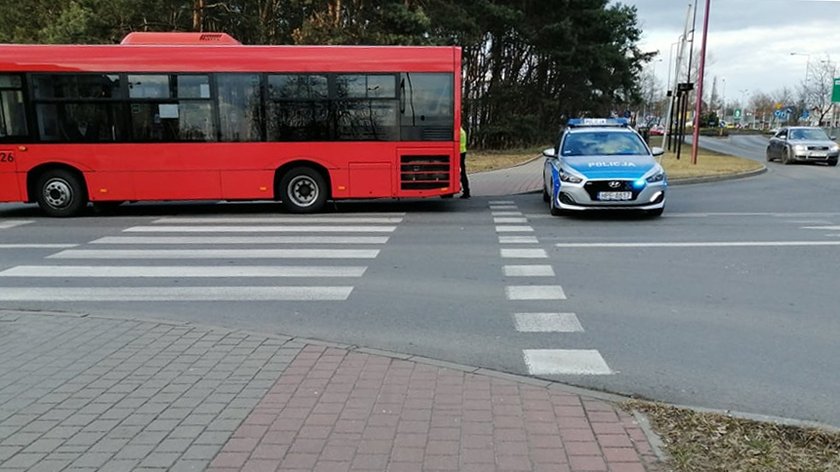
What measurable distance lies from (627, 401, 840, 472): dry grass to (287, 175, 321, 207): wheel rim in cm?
1023

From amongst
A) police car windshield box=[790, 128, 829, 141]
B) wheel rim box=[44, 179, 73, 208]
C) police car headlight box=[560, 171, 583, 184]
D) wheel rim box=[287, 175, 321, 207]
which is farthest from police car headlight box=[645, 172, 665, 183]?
police car windshield box=[790, 128, 829, 141]

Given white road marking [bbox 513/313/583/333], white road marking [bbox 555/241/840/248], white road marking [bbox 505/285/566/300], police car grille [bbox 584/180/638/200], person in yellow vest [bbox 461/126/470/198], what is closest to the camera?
white road marking [bbox 513/313/583/333]

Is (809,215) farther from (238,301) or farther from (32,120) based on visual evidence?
(32,120)

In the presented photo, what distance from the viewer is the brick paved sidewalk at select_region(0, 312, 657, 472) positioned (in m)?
3.41

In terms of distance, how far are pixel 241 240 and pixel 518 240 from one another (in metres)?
4.51

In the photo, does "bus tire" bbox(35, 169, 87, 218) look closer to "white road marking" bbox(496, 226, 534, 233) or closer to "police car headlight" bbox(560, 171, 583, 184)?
"white road marking" bbox(496, 226, 534, 233)

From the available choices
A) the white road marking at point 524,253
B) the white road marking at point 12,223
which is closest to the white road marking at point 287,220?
the white road marking at point 12,223

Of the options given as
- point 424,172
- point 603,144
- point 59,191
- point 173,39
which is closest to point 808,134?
point 603,144

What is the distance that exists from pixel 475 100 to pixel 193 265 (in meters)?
33.0

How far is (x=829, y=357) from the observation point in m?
5.15

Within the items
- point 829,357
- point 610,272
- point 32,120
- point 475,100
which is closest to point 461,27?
point 475,100

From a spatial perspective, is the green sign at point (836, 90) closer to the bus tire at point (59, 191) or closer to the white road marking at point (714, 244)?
the white road marking at point (714, 244)

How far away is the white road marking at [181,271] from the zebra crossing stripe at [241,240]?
6.17 feet

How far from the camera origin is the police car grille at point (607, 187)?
39.6 ft
